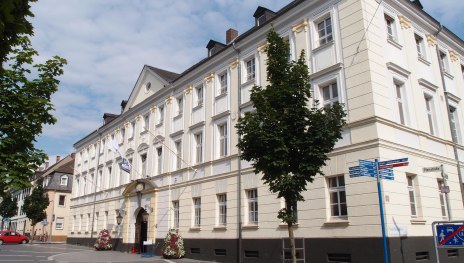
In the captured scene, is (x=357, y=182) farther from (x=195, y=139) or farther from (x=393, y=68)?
(x=195, y=139)

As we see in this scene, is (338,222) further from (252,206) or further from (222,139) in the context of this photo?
(222,139)

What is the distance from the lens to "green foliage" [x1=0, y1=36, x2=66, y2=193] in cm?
855

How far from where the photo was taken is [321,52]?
17.3m

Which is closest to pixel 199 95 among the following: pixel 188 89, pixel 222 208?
pixel 188 89

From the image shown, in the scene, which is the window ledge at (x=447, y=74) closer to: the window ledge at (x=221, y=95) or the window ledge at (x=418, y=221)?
the window ledge at (x=418, y=221)

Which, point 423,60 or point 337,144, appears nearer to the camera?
point 337,144

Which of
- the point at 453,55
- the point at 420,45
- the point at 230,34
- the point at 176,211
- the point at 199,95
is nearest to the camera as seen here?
the point at 420,45

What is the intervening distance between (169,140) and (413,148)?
1625cm

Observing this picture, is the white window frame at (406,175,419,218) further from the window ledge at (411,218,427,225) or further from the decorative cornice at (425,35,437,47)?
the decorative cornice at (425,35,437,47)

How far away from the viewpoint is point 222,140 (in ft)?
74.8

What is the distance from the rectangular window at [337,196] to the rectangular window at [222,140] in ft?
25.8

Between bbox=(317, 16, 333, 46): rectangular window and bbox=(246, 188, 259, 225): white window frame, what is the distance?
7.80 metres

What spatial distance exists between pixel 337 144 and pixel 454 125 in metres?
8.24

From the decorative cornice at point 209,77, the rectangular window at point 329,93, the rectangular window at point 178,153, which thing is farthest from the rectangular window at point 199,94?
the rectangular window at point 329,93
